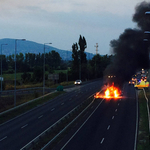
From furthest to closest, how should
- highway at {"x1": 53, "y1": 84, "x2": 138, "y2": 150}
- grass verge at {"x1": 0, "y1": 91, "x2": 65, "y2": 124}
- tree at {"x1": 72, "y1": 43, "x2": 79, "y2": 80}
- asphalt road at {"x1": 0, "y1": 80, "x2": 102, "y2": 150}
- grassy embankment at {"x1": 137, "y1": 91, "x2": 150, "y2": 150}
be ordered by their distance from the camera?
tree at {"x1": 72, "y1": 43, "x2": 79, "y2": 80} → grass verge at {"x1": 0, "y1": 91, "x2": 65, "y2": 124} → asphalt road at {"x1": 0, "y1": 80, "x2": 102, "y2": 150} → grassy embankment at {"x1": 137, "y1": 91, "x2": 150, "y2": 150} → highway at {"x1": 53, "y1": 84, "x2": 138, "y2": 150}

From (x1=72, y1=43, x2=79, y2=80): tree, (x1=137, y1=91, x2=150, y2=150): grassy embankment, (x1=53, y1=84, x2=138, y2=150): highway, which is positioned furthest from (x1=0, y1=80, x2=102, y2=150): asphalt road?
(x1=72, y1=43, x2=79, y2=80): tree

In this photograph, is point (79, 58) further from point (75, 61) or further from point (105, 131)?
point (105, 131)

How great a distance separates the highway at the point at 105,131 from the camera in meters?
20.6

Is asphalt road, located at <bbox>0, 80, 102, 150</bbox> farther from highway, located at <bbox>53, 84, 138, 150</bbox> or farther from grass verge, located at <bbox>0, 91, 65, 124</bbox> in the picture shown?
highway, located at <bbox>53, 84, 138, 150</bbox>

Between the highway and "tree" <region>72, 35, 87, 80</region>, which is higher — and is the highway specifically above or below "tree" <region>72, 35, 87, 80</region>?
below

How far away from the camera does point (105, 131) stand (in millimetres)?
25609

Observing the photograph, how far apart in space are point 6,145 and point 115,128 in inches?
420

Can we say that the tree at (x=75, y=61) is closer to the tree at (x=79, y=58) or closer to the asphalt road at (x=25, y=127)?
the tree at (x=79, y=58)

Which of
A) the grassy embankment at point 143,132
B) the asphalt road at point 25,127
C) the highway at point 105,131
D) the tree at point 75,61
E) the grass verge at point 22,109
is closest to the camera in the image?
the highway at point 105,131

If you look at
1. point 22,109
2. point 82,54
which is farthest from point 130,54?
point 82,54

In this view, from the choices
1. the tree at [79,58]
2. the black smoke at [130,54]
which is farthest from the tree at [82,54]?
the black smoke at [130,54]

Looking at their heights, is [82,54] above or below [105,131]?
above

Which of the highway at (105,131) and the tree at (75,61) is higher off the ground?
the tree at (75,61)

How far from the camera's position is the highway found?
20.6 metres
